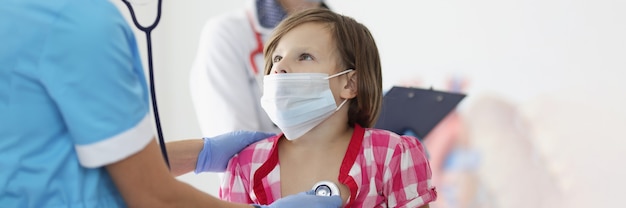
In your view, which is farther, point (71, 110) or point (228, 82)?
point (228, 82)

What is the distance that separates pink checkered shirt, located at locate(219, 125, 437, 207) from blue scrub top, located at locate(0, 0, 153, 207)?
0.56 m

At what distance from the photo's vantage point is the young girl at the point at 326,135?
1.43 meters

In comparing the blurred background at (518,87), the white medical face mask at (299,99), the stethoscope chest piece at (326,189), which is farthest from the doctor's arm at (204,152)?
the blurred background at (518,87)

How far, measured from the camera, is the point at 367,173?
143cm

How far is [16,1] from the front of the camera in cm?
89

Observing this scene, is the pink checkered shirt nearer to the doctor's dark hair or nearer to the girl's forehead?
the doctor's dark hair

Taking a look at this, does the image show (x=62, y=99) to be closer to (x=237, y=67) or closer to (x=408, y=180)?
(x=408, y=180)

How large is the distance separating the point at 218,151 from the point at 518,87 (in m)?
1.48

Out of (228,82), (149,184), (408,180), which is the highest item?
(149,184)

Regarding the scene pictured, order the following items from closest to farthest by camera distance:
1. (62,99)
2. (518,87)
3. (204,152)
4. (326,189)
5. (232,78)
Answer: (62,99) < (326,189) < (204,152) < (232,78) < (518,87)

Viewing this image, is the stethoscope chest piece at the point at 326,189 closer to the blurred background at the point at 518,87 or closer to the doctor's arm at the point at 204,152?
the doctor's arm at the point at 204,152

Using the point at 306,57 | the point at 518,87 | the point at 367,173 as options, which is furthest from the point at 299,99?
the point at 518,87

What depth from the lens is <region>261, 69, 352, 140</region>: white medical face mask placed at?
1458 mm

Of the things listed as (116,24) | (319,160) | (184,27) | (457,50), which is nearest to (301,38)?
(319,160)
